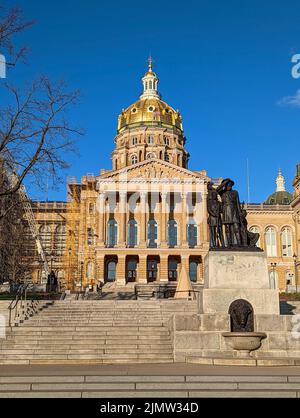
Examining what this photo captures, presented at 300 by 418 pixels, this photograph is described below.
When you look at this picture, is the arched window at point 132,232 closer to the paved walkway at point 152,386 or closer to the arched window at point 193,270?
the arched window at point 193,270

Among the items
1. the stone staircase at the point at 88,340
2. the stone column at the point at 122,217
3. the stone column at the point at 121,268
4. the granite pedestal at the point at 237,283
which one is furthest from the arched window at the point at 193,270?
the granite pedestal at the point at 237,283

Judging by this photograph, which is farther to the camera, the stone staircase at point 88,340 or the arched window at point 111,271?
the arched window at point 111,271

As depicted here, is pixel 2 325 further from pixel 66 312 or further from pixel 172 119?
pixel 172 119

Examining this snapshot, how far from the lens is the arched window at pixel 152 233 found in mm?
68762

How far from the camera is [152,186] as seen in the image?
224 ft

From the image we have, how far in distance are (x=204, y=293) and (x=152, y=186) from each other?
52.6 metres

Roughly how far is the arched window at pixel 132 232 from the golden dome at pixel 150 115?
22625 millimetres

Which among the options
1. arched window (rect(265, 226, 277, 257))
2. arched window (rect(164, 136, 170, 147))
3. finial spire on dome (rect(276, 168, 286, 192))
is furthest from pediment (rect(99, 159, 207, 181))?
finial spire on dome (rect(276, 168, 286, 192))

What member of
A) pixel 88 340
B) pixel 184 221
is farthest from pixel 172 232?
pixel 88 340

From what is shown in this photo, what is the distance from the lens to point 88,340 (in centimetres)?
1692

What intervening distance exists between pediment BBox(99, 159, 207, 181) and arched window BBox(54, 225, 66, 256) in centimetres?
1766

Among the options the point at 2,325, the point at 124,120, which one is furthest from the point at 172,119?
the point at 2,325

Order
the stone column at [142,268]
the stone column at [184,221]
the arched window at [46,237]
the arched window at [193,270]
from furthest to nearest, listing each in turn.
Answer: the arched window at [46,237]
the arched window at [193,270]
the stone column at [184,221]
the stone column at [142,268]

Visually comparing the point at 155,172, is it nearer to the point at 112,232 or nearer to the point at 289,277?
the point at 112,232
